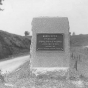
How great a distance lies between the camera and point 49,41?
6.87 meters

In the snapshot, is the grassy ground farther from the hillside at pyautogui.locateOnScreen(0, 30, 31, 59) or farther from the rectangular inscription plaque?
the hillside at pyautogui.locateOnScreen(0, 30, 31, 59)

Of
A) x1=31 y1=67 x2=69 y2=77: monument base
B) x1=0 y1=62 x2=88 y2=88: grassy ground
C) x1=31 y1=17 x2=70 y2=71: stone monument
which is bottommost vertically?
x1=0 y1=62 x2=88 y2=88: grassy ground

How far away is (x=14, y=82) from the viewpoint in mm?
6301

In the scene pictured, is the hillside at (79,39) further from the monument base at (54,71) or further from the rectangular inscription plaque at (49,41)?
the monument base at (54,71)

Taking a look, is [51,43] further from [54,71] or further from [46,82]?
[46,82]

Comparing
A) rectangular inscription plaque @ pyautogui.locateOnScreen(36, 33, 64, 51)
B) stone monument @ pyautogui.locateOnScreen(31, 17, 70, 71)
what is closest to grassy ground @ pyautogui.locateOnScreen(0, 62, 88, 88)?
stone monument @ pyautogui.locateOnScreen(31, 17, 70, 71)

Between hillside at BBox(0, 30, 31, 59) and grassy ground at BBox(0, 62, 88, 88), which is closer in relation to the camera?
grassy ground at BBox(0, 62, 88, 88)

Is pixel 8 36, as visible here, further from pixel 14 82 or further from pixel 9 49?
pixel 14 82

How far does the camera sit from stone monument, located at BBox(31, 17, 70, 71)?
680 cm

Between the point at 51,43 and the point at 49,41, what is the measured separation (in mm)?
107

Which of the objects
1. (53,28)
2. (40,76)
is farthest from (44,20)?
(40,76)

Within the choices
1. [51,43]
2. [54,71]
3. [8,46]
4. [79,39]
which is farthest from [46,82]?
[79,39]

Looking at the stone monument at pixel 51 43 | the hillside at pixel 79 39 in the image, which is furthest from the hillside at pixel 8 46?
the stone monument at pixel 51 43

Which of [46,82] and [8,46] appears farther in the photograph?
[8,46]
